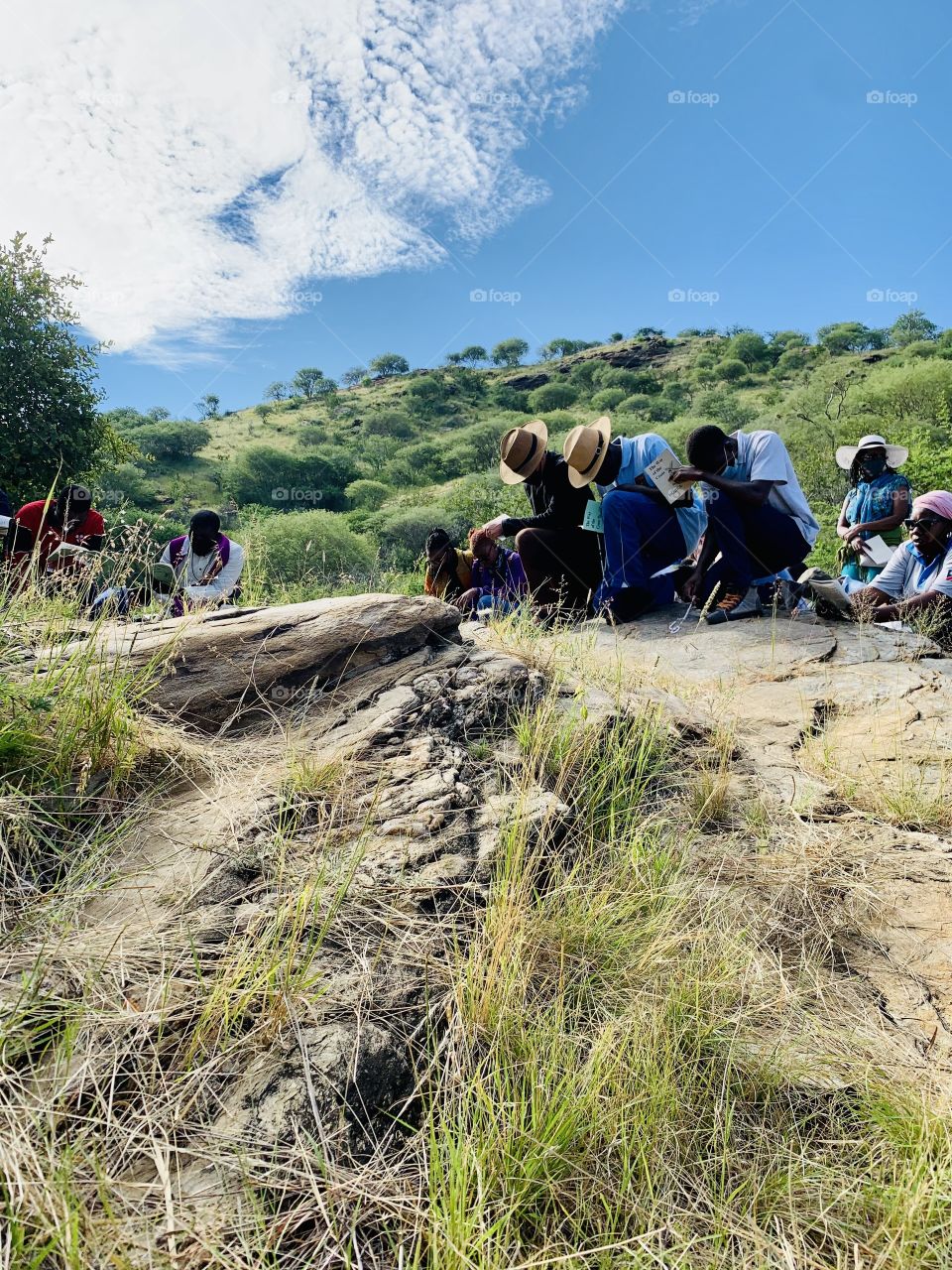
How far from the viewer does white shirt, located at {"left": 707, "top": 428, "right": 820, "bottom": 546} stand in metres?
4.88

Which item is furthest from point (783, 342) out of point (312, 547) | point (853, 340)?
point (312, 547)

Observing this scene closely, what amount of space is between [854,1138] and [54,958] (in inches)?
64.0

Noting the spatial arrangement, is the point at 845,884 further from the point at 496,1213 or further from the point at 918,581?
the point at 918,581

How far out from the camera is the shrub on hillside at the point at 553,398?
162 ft

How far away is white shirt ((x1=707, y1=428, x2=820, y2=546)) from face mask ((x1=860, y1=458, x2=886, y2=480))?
4.13 ft

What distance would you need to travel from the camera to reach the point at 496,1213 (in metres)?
1.13

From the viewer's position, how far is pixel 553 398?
49562 mm

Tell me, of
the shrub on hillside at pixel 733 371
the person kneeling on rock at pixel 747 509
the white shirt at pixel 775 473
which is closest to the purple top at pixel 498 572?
the person kneeling on rock at pixel 747 509

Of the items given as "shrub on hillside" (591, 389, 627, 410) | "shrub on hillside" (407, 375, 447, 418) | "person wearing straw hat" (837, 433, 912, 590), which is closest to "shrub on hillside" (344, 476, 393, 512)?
"shrub on hillside" (591, 389, 627, 410)

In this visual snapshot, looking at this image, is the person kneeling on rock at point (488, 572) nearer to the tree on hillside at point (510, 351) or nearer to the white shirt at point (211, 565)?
the white shirt at point (211, 565)

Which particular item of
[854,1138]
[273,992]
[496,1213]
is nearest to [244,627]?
[273,992]

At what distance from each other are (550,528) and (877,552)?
2666 millimetres

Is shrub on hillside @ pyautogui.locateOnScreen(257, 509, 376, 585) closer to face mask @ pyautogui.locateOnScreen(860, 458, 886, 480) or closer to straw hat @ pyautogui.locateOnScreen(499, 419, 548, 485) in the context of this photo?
straw hat @ pyautogui.locateOnScreen(499, 419, 548, 485)

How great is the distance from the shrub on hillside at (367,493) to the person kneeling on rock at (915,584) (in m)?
29.1
